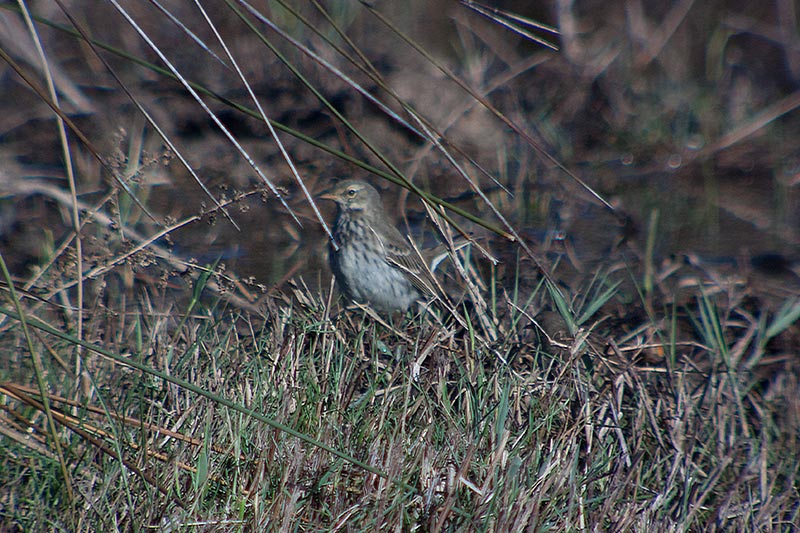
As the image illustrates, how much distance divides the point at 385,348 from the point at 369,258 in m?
1.35

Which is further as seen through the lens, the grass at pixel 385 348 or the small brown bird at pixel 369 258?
the small brown bird at pixel 369 258

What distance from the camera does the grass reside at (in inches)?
100

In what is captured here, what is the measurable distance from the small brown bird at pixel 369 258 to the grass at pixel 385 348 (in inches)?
8.9

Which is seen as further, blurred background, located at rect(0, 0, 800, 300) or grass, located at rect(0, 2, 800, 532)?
blurred background, located at rect(0, 0, 800, 300)

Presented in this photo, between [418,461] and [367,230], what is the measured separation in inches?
93.8

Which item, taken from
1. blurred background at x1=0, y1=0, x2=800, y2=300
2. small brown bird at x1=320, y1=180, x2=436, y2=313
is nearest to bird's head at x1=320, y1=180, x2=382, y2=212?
small brown bird at x1=320, y1=180, x2=436, y2=313

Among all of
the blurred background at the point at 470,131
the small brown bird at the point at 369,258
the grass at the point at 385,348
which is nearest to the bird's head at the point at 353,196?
the small brown bird at the point at 369,258

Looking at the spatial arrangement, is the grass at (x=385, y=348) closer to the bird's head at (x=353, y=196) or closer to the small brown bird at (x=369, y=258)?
the small brown bird at (x=369, y=258)

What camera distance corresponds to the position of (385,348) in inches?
139

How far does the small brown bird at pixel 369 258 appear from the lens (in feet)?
15.4

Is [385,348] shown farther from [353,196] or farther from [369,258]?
[353,196]

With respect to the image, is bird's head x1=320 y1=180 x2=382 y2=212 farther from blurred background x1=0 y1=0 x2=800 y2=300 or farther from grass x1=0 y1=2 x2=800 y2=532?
grass x1=0 y1=2 x2=800 y2=532

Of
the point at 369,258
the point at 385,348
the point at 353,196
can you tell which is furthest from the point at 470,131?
the point at 385,348

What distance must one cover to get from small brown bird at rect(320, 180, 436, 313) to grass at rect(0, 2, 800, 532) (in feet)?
0.74
